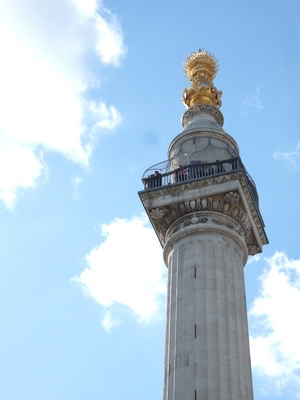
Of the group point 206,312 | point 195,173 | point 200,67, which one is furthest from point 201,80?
point 206,312

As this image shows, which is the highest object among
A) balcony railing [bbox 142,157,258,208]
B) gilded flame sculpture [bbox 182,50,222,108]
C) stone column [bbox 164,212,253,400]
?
gilded flame sculpture [bbox 182,50,222,108]

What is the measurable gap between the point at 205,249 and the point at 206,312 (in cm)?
306

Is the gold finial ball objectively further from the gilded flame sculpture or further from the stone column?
Answer: the stone column

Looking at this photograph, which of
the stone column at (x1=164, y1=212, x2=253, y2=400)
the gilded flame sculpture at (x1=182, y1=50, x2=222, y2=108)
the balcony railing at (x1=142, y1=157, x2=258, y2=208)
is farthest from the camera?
the gilded flame sculpture at (x1=182, y1=50, x2=222, y2=108)

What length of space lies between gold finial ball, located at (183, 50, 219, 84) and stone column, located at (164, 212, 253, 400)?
1181 cm

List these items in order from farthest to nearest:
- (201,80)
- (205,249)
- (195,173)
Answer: (201,80)
(195,173)
(205,249)

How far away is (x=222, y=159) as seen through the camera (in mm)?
32906

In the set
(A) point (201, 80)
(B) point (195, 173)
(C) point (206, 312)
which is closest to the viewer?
(C) point (206, 312)

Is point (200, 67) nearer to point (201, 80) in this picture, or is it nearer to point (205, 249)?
point (201, 80)

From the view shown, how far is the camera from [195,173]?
3153 cm

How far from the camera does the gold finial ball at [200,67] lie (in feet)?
129

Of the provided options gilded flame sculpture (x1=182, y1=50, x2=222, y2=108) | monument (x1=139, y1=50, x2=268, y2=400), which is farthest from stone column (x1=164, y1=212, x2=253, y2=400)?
gilded flame sculpture (x1=182, y1=50, x2=222, y2=108)

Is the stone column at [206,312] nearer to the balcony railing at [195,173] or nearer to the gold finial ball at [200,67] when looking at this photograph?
the balcony railing at [195,173]

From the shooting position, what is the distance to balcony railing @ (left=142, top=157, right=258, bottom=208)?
31328mm
